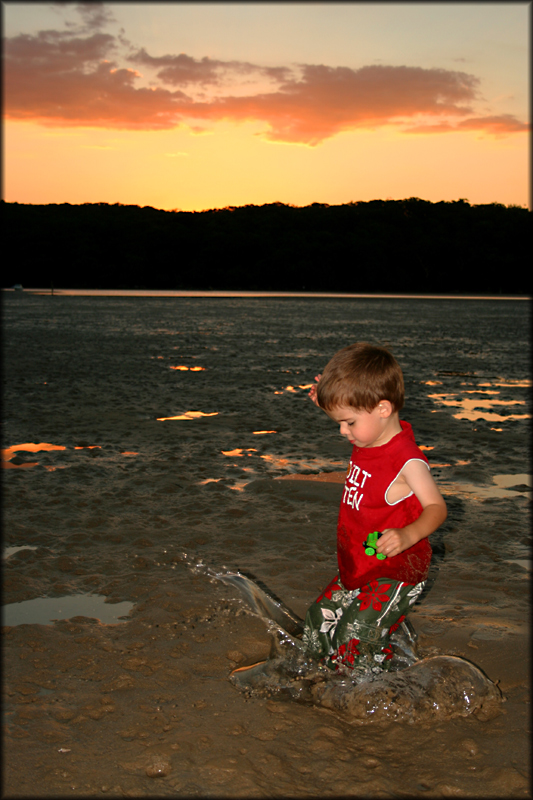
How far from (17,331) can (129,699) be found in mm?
17197

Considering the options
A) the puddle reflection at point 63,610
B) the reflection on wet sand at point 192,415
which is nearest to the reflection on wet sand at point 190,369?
the reflection on wet sand at point 192,415

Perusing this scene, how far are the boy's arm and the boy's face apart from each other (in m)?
0.17

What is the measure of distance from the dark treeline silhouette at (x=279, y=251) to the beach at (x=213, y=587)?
69.0 m

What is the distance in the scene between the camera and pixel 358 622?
8.58 feet

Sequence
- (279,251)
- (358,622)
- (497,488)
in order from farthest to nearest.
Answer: (279,251) → (497,488) → (358,622)

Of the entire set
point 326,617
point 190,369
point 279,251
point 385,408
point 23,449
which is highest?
point 279,251

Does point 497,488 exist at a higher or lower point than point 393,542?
lower

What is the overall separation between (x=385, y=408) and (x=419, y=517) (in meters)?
0.40

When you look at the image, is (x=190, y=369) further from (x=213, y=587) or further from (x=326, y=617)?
(x=326, y=617)

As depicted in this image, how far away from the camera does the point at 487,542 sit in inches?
165

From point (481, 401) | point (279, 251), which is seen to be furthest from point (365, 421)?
point (279, 251)

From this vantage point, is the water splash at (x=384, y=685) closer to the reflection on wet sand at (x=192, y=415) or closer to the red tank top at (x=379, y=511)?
the red tank top at (x=379, y=511)

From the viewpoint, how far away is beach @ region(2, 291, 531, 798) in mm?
2227

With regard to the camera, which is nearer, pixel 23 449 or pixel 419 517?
pixel 419 517
